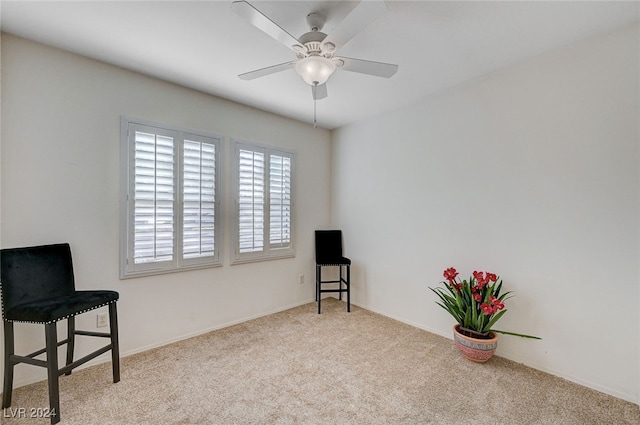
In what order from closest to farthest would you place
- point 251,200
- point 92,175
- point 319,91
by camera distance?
point 319,91 < point 92,175 < point 251,200

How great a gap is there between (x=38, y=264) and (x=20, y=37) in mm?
1668

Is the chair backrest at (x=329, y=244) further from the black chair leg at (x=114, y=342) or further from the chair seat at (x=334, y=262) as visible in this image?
the black chair leg at (x=114, y=342)

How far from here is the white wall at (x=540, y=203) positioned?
1966 millimetres

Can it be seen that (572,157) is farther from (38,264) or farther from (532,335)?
(38,264)

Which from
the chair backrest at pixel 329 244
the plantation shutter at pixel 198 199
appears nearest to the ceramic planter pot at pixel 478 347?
the chair backrest at pixel 329 244

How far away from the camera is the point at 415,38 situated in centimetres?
203

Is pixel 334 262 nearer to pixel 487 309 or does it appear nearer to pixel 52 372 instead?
pixel 487 309

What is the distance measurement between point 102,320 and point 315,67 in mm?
2687

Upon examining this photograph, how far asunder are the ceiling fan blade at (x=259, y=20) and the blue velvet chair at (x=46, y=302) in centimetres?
204

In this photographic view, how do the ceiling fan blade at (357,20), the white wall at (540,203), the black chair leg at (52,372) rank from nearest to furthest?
the ceiling fan blade at (357,20), the black chair leg at (52,372), the white wall at (540,203)

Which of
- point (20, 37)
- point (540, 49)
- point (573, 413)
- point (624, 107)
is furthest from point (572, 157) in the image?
point (20, 37)

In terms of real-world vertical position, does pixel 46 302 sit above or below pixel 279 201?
below

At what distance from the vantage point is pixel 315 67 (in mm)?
1796

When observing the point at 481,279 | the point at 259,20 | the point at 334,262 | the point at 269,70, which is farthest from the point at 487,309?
the point at 259,20
